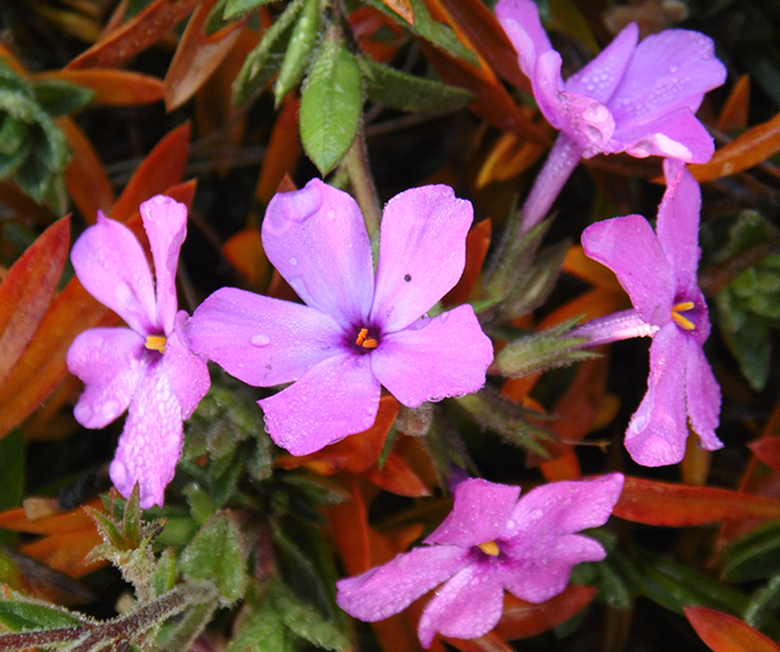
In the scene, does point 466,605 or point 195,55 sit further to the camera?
point 195,55

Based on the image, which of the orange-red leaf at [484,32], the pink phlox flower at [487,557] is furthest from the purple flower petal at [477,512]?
the orange-red leaf at [484,32]

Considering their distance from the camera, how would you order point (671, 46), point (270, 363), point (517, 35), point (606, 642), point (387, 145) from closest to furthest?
point (270, 363)
point (517, 35)
point (671, 46)
point (606, 642)
point (387, 145)

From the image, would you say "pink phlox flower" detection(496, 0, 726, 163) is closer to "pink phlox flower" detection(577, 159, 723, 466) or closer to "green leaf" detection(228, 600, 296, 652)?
"pink phlox flower" detection(577, 159, 723, 466)

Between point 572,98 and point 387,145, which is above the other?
point 572,98

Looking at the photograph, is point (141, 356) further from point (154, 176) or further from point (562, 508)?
point (562, 508)

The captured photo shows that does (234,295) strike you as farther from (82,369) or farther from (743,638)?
(743,638)

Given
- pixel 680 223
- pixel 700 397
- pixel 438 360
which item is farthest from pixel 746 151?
pixel 438 360

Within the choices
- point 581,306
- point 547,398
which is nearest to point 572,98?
point 581,306
